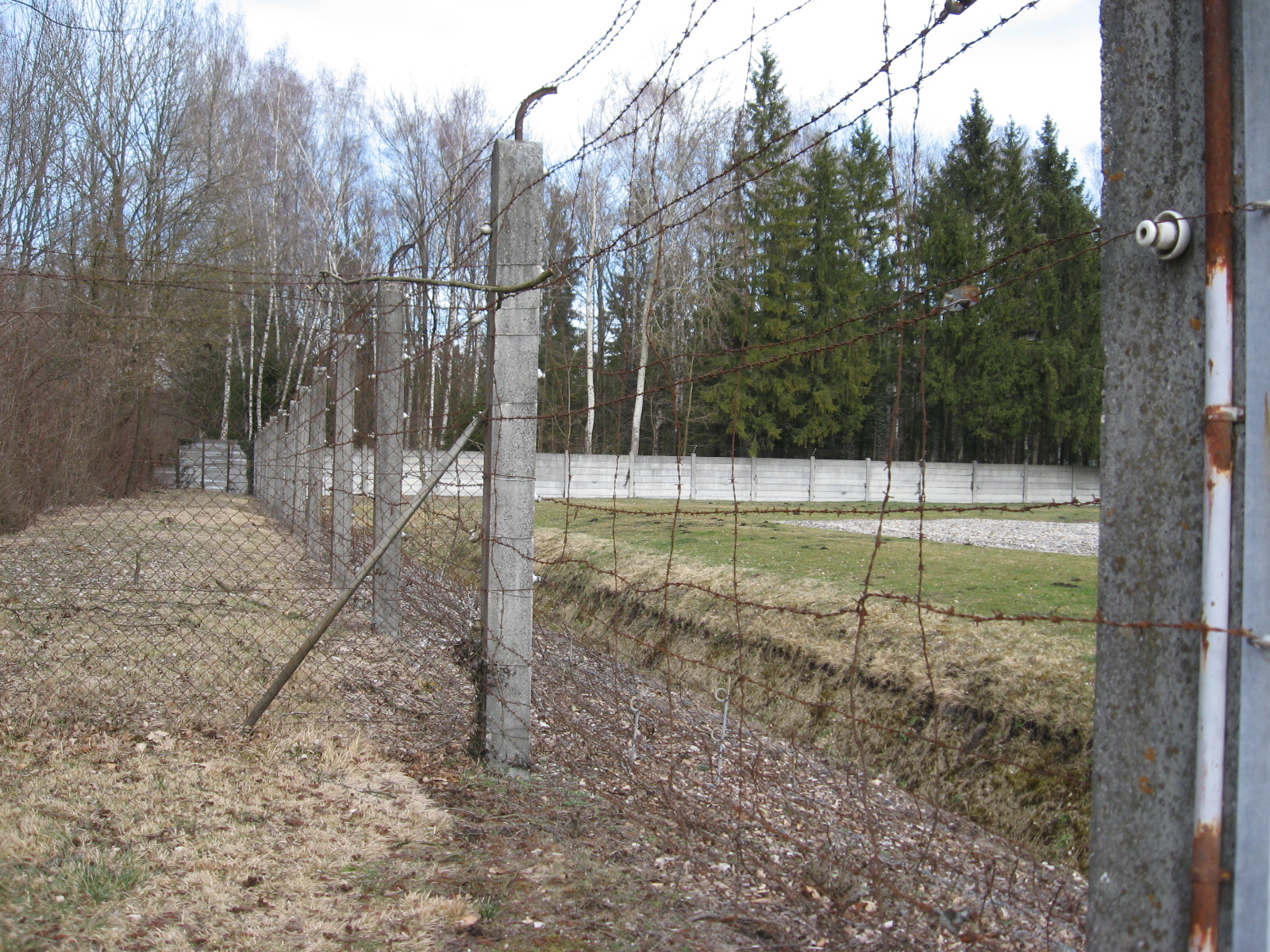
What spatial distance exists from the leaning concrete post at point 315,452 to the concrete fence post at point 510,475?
16.2 feet

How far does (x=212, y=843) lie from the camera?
9.23 ft

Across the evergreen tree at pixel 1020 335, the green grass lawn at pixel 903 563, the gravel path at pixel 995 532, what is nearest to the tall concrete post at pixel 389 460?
the green grass lawn at pixel 903 563

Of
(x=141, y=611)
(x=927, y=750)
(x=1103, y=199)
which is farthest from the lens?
(x=141, y=611)

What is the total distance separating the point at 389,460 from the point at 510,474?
264cm

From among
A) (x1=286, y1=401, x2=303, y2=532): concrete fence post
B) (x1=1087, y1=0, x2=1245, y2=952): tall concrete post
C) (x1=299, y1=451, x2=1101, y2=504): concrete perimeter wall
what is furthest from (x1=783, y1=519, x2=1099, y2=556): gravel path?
(x1=1087, y1=0, x2=1245, y2=952): tall concrete post

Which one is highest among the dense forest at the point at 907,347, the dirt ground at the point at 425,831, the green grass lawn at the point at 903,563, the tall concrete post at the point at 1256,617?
the dense forest at the point at 907,347

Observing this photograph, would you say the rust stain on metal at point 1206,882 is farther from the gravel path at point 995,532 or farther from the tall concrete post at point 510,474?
the gravel path at point 995,532

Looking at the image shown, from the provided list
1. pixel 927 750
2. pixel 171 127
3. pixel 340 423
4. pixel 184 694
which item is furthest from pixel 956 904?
pixel 171 127

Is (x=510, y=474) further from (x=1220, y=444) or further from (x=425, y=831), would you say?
(x=1220, y=444)

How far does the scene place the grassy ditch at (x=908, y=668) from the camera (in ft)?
13.1

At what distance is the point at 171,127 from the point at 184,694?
72.0ft

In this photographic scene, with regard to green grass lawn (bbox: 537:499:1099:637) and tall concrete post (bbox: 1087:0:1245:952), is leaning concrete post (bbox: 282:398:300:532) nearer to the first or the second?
green grass lawn (bbox: 537:499:1099:637)

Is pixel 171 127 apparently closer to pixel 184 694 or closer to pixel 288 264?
pixel 288 264

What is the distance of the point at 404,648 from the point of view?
5.48 meters
